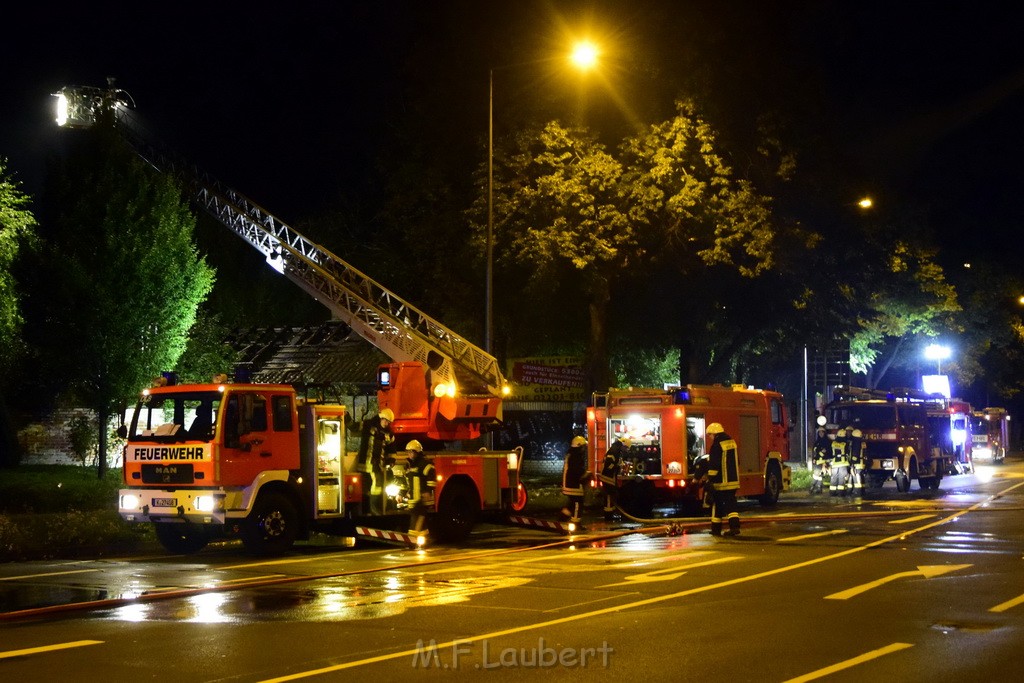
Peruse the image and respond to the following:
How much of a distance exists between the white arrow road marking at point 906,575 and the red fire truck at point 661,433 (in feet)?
26.0

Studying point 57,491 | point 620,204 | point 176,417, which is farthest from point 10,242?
point 620,204

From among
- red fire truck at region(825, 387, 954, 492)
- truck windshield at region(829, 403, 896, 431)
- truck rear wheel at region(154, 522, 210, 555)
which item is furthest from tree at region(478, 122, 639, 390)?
truck rear wheel at region(154, 522, 210, 555)

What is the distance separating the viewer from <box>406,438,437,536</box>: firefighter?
56.9 feet

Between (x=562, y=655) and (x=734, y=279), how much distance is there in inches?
900

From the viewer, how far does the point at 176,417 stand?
16.1 metres

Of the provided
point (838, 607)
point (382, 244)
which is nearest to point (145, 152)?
point (382, 244)

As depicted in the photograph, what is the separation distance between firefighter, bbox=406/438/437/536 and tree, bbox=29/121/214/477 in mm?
8503

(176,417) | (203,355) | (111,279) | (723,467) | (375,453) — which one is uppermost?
(111,279)

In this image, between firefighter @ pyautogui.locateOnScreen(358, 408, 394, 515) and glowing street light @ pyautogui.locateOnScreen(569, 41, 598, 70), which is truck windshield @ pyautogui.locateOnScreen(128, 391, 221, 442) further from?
glowing street light @ pyautogui.locateOnScreen(569, 41, 598, 70)

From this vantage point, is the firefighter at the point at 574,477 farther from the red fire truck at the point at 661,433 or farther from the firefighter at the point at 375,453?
the firefighter at the point at 375,453

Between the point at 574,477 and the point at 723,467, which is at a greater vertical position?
the point at 723,467

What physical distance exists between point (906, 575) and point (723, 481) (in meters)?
4.91

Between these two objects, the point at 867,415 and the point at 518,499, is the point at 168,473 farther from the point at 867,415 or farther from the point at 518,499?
the point at 867,415

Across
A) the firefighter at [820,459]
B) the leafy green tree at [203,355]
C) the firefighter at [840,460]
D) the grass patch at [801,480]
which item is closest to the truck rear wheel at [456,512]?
the leafy green tree at [203,355]
